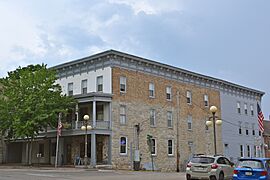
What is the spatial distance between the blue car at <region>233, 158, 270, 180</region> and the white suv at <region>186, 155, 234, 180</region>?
7.27ft

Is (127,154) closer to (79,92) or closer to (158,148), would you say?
(158,148)

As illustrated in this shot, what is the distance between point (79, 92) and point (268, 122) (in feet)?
140

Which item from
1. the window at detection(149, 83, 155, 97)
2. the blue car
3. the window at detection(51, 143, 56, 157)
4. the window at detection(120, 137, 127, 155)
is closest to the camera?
the blue car

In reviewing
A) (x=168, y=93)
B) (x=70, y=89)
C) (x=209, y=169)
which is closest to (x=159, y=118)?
(x=168, y=93)

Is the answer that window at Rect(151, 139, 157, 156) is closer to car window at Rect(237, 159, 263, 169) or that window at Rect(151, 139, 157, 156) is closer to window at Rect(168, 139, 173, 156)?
window at Rect(168, 139, 173, 156)

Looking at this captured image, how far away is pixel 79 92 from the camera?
40.3 metres

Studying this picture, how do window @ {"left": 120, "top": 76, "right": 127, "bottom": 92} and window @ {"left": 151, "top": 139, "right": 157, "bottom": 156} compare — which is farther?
window @ {"left": 151, "top": 139, "right": 157, "bottom": 156}

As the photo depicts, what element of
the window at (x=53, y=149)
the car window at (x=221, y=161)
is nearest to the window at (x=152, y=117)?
the window at (x=53, y=149)

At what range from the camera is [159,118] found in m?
42.2

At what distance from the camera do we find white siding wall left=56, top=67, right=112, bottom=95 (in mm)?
37650

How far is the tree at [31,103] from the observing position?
3541 centimetres

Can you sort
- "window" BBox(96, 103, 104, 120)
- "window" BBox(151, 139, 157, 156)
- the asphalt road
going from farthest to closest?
"window" BBox(151, 139, 157, 156), "window" BBox(96, 103, 104, 120), the asphalt road

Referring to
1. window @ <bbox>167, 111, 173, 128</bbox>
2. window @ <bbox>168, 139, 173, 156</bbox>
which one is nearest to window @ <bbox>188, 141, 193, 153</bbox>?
window @ <bbox>168, 139, 173, 156</bbox>

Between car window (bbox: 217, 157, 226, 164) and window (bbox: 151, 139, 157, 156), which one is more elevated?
window (bbox: 151, 139, 157, 156)
